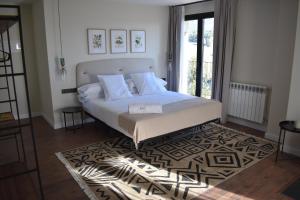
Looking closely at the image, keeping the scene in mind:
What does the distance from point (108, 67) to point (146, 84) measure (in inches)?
33.6

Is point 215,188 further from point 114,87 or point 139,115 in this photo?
point 114,87

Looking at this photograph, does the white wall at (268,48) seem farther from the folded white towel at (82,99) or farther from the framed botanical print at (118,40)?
the folded white towel at (82,99)

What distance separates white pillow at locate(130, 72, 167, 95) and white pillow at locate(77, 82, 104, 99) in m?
0.76

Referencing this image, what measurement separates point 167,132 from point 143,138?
16.8 inches

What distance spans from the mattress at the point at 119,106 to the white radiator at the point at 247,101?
0.62m

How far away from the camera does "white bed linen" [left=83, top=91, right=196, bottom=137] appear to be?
147 inches

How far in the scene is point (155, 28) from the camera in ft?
18.1

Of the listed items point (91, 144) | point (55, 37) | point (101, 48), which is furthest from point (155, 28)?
point (91, 144)

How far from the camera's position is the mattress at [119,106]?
3693mm

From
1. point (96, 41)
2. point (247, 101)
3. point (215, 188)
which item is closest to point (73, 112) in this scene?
point (96, 41)

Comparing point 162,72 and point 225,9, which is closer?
point 225,9

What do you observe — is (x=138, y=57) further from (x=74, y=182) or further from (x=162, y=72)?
(x=74, y=182)

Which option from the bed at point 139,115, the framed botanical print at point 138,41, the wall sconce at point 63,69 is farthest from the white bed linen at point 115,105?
the framed botanical print at point 138,41

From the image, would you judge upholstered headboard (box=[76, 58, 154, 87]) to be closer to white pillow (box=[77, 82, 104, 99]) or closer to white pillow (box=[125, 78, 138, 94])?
white pillow (box=[77, 82, 104, 99])
